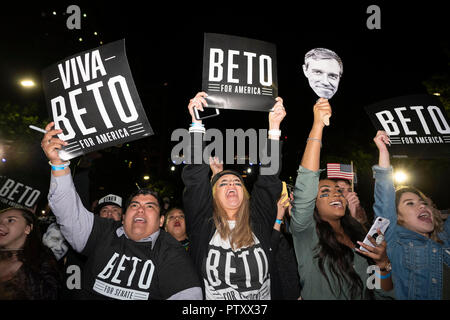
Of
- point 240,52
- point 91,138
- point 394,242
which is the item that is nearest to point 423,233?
point 394,242

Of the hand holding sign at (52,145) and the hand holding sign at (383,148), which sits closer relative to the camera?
the hand holding sign at (52,145)

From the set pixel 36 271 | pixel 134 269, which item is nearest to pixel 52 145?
pixel 36 271

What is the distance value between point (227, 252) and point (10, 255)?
2.18 meters

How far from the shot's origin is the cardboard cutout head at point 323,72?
3168mm

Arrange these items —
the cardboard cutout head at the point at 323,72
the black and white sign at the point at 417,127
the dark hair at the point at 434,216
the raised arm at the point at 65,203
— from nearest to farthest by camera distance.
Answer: the raised arm at the point at 65,203, the cardboard cutout head at the point at 323,72, the dark hair at the point at 434,216, the black and white sign at the point at 417,127

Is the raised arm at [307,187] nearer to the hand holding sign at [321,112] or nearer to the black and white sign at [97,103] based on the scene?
the hand holding sign at [321,112]

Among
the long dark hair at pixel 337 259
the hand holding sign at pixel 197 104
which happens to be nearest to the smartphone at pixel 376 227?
the long dark hair at pixel 337 259

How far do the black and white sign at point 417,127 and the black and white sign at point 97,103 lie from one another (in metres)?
3.41

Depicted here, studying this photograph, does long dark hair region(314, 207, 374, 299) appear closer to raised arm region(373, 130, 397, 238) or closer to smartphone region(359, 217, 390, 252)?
smartphone region(359, 217, 390, 252)

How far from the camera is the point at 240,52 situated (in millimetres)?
3146

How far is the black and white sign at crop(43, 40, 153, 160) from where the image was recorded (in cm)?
265

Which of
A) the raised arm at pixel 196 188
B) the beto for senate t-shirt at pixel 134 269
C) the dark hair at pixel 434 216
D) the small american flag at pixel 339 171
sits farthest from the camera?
the small american flag at pixel 339 171

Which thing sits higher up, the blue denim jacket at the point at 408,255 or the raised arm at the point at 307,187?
the raised arm at the point at 307,187

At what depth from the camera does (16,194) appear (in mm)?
3271
